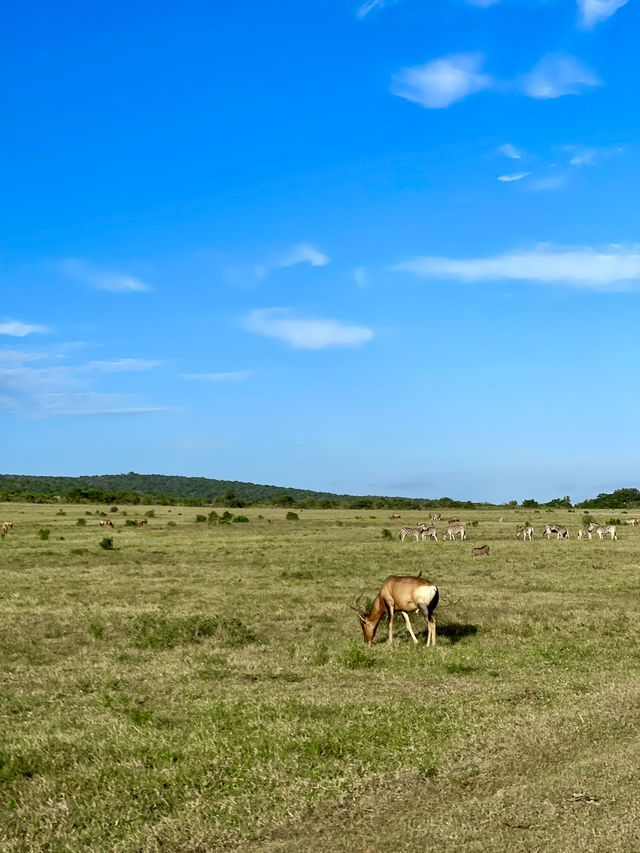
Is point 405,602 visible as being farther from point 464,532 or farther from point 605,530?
point 605,530

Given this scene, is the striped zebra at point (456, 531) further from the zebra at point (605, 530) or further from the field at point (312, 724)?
the field at point (312, 724)

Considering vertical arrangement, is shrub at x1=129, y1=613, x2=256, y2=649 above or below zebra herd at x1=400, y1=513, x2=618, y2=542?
below

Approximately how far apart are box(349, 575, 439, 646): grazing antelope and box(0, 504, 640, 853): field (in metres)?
0.53

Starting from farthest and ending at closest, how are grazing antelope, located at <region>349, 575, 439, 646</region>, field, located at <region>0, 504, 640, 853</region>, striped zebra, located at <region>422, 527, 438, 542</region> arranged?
striped zebra, located at <region>422, 527, 438, 542</region> < grazing antelope, located at <region>349, 575, 439, 646</region> < field, located at <region>0, 504, 640, 853</region>

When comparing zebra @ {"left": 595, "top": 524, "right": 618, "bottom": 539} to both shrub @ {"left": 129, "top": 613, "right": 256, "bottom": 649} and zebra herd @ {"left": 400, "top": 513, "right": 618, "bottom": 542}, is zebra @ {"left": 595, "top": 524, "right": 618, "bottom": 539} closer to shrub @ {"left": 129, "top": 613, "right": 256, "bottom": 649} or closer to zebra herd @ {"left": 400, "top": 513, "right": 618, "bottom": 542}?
zebra herd @ {"left": 400, "top": 513, "right": 618, "bottom": 542}

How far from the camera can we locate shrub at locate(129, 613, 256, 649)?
53.4 feet

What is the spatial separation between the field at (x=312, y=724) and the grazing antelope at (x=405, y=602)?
535 millimetres

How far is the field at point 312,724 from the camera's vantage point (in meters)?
7.20

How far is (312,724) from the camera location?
10.1 meters

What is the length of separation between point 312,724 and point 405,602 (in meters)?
6.08

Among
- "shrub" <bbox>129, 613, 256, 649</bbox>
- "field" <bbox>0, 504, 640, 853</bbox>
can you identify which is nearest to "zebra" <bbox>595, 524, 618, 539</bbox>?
"field" <bbox>0, 504, 640, 853</bbox>

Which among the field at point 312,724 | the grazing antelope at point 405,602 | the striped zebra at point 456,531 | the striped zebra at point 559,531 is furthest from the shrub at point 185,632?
the striped zebra at point 559,531

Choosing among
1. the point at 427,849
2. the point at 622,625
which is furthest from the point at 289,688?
the point at 622,625

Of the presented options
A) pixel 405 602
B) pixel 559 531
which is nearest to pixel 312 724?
pixel 405 602
